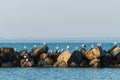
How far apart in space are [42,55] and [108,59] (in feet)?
29.4

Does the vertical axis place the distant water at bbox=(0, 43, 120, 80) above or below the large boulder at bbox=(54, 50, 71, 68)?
below

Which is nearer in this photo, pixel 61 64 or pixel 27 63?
pixel 61 64

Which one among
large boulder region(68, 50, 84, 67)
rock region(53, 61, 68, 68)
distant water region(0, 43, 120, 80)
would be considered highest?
large boulder region(68, 50, 84, 67)

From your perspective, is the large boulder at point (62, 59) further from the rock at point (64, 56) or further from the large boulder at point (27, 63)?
the large boulder at point (27, 63)

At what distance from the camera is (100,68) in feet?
244

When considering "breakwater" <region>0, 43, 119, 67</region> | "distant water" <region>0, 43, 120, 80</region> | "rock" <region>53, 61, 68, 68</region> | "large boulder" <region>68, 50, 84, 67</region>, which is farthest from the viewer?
"rock" <region>53, 61, 68, 68</region>

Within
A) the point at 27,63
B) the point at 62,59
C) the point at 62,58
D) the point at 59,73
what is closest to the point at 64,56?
the point at 62,58

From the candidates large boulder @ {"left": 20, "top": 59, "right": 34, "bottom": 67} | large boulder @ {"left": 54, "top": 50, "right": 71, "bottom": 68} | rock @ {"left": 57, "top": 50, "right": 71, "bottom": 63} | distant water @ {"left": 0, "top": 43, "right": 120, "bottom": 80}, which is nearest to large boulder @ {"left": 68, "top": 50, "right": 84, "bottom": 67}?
rock @ {"left": 57, "top": 50, "right": 71, "bottom": 63}

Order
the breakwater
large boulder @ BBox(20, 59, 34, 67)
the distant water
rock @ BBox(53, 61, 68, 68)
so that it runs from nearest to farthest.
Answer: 1. the distant water
2. the breakwater
3. rock @ BBox(53, 61, 68, 68)
4. large boulder @ BBox(20, 59, 34, 67)

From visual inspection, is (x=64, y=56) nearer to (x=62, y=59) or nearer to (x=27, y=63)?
(x=62, y=59)

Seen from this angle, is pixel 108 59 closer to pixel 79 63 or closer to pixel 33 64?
pixel 79 63

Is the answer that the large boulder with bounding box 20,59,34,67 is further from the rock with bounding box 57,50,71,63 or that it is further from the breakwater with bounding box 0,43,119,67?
the rock with bounding box 57,50,71,63

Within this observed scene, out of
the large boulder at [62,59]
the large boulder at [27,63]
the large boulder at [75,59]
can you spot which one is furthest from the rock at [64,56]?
the large boulder at [27,63]

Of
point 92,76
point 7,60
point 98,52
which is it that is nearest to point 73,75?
point 92,76
